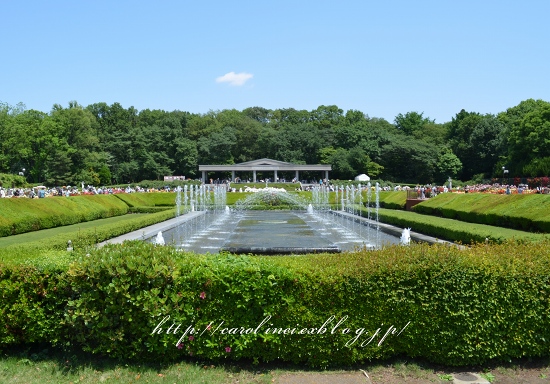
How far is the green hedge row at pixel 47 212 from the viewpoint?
1638cm

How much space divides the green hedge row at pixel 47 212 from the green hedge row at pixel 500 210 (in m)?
16.3

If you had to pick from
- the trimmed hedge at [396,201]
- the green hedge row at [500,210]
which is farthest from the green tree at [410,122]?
the green hedge row at [500,210]

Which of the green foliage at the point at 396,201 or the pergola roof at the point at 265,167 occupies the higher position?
the pergola roof at the point at 265,167

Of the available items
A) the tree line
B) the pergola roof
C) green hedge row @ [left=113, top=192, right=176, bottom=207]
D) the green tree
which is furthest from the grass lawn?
the green tree

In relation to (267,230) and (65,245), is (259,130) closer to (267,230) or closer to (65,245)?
(267,230)

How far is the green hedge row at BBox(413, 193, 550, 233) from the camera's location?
49.1 feet

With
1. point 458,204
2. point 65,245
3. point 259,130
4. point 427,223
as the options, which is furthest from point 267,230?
point 259,130

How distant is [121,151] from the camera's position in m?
67.6

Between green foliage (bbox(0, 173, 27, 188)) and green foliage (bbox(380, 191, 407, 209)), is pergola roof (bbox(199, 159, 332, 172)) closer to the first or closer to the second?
green foliage (bbox(0, 173, 27, 188))

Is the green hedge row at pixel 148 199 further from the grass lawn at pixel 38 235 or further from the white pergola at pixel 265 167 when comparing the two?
the white pergola at pixel 265 167

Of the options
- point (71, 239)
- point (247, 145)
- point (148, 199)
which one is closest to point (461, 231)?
point (71, 239)

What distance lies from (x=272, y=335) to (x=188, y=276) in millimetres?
986

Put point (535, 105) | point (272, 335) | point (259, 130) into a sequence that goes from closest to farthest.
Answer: point (272, 335), point (535, 105), point (259, 130)

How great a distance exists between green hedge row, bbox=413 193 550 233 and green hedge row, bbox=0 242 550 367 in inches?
416
